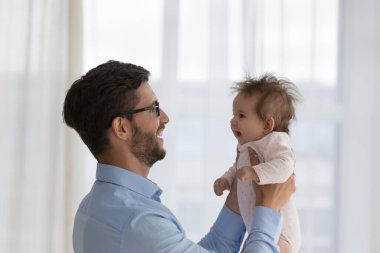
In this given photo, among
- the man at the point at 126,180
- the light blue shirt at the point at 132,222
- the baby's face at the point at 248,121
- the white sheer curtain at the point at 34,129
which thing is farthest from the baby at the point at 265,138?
the white sheer curtain at the point at 34,129

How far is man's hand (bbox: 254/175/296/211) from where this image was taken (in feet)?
6.14

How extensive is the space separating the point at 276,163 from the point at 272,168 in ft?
0.12

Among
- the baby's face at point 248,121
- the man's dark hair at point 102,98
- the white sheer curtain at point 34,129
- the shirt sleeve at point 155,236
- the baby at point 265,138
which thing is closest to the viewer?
the shirt sleeve at point 155,236

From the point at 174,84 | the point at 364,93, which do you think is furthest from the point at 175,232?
the point at 364,93

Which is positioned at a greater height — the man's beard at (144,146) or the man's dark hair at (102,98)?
the man's dark hair at (102,98)

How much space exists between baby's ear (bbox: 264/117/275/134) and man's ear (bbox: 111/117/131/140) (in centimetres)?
51

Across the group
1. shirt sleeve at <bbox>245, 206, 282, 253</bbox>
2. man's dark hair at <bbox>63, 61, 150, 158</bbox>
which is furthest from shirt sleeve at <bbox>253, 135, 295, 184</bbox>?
man's dark hair at <bbox>63, 61, 150, 158</bbox>

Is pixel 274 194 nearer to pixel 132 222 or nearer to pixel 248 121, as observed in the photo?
pixel 248 121

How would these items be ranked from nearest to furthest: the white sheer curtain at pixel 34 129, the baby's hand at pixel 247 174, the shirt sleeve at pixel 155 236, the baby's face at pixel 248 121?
the shirt sleeve at pixel 155 236
the baby's hand at pixel 247 174
the baby's face at pixel 248 121
the white sheer curtain at pixel 34 129

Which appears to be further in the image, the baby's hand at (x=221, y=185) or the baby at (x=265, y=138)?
the baby's hand at (x=221, y=185)

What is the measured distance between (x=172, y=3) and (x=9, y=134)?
112cm

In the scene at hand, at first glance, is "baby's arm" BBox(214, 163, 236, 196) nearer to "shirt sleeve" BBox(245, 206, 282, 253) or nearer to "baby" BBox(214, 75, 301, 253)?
"baby" BBox(214, 75, 301, 253)

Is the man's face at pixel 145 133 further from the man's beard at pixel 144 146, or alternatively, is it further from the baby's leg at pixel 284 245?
the baby's leg at pixel 284 245

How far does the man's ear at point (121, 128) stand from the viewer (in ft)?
6.06
